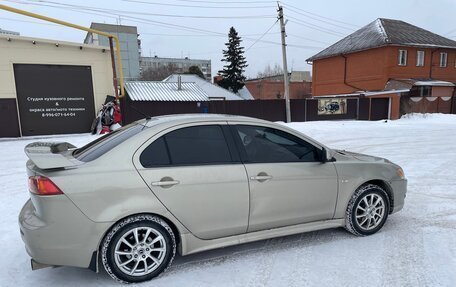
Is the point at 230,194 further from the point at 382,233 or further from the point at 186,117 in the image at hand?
the point at 382,233

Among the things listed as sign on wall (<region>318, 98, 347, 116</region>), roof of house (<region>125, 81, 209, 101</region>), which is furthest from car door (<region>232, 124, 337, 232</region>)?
roof of house (<region>125, 81, 209, 101</region>)

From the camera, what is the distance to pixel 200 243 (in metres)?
3.32

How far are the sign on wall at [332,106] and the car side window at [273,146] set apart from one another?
20071 millimetres

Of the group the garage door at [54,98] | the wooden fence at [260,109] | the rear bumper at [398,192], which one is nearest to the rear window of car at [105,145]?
the rear bumper at [398,192]

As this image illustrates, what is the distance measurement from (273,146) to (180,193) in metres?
1.19

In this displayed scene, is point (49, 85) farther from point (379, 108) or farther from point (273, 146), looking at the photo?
point (379, 108)

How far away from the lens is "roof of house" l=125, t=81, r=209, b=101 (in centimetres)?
2694

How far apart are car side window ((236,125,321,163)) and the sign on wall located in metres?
20.1

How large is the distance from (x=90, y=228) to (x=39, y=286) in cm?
80

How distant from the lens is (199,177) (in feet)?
10.5

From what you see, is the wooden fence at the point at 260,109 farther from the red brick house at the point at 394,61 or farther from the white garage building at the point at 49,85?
the red brick house at the point at 394,61

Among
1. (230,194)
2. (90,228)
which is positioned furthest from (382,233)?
(90,228)

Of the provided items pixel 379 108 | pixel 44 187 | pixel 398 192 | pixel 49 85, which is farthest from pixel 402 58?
pixel 44 187

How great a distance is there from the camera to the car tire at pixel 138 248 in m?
2.98
